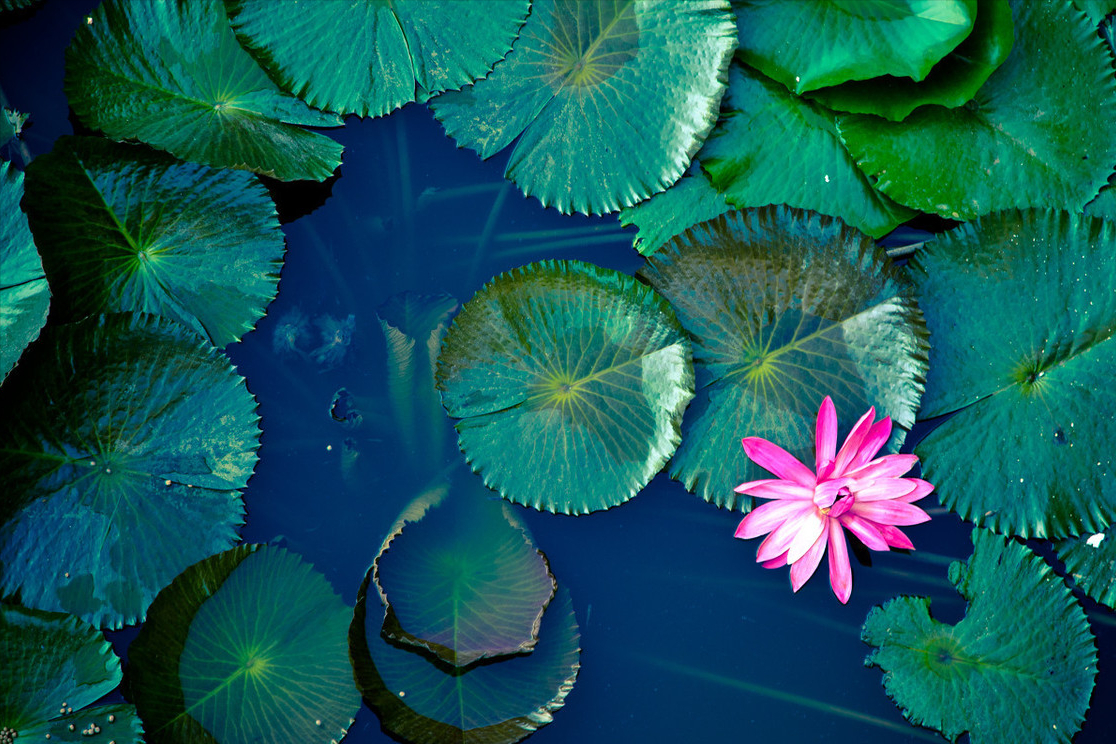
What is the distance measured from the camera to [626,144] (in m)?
2.08

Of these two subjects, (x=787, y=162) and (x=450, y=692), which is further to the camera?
(x=787, y=162)

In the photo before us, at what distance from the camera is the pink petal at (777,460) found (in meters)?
1.81

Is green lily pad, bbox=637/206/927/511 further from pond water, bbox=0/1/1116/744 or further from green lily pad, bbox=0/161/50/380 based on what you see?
green lily pad, bbox=0/161/50/380

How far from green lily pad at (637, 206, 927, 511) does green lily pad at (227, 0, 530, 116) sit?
2.87ft

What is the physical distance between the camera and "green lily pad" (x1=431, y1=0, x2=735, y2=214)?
2035 mm

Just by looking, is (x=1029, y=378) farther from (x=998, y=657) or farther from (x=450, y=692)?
(x=450, y=692)

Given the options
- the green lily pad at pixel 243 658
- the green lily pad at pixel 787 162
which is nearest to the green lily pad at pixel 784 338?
the green lily pad at pixel 787 162

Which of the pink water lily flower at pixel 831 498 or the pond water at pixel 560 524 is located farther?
the pond water at pixel 560 524

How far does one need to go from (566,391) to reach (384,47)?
1150mm

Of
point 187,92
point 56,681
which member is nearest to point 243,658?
point 56,681

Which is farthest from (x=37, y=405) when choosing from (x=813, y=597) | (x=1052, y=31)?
(x=1052, y=31)

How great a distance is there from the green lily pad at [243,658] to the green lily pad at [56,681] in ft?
0.22

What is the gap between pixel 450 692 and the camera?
1.92 meters

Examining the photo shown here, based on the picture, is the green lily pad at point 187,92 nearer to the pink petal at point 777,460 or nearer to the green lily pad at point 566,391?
the green lily pad at point 566,391
